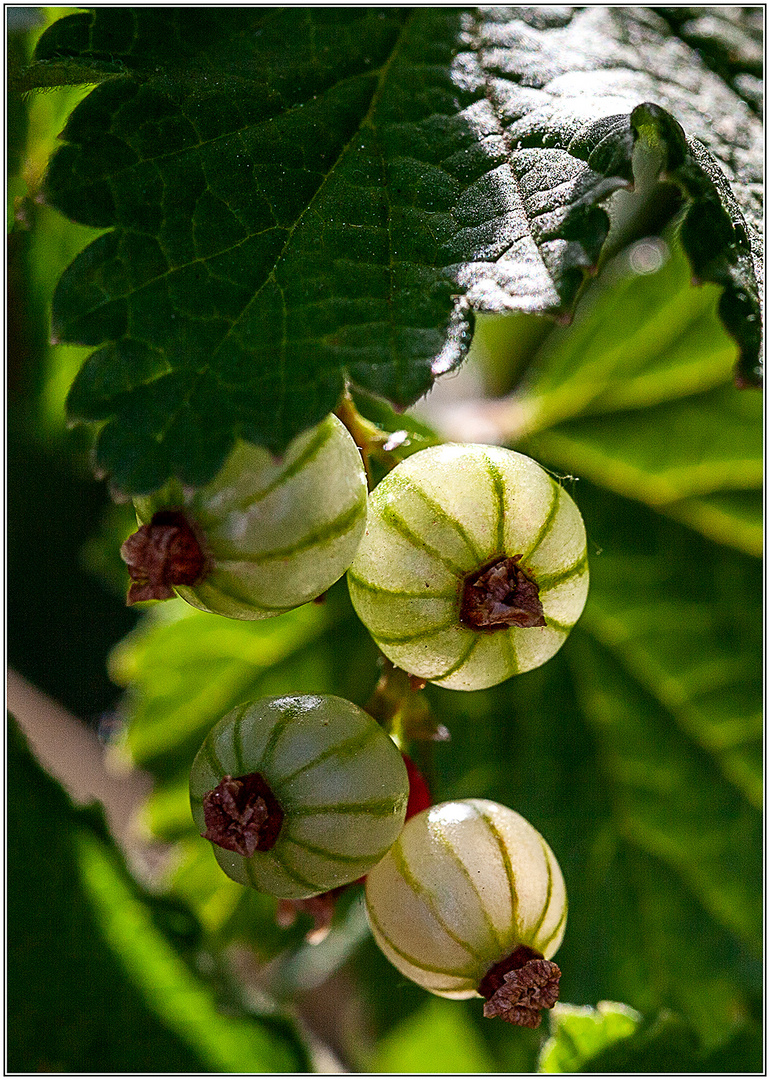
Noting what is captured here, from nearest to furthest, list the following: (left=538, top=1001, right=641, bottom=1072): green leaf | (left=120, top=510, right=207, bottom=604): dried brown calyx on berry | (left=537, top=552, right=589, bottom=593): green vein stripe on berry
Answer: (left=120, top=510, right=207, bottom=604): dried brown calyx on berry < (left=537, top=552, right=589, bottom=593): green vein stripe on berry < (left=538, top=1001, right=641, bottom=1072): green leaf

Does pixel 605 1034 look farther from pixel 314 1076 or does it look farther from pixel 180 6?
pixel 180 6

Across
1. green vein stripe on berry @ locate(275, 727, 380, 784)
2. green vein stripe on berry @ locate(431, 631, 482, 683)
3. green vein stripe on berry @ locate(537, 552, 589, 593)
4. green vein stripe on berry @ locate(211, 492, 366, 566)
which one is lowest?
green vein stripe on berry @ locate(275, 727, 380, 784)

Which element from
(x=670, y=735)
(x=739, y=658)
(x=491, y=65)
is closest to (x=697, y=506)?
(x=739, y=658)

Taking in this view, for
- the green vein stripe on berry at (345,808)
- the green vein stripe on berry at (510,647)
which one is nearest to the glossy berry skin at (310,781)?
the green vein stripe on berry at (345,808)

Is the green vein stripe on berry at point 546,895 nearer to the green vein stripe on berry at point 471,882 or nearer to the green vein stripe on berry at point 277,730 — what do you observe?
the green vein stripe on berry at point 471,882

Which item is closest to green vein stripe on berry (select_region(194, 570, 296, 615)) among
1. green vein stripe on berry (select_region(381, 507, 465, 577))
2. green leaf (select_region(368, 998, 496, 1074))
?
green vein stripe on berry (select_region(381, 507, 465, 577))

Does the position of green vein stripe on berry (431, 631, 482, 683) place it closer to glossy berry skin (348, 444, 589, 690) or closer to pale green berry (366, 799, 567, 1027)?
glossy berry skin (348, 444, 589, 690)
